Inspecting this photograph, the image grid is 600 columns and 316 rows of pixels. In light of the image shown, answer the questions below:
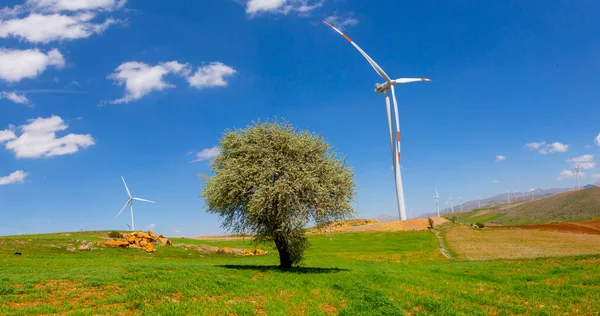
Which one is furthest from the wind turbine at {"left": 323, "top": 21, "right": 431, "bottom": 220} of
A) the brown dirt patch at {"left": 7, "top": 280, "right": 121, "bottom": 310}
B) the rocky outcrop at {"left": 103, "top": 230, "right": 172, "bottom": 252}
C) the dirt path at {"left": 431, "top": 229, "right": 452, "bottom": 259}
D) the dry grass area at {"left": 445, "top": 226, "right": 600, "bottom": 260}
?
the brown dirt patch at {"left": 7, "top": 280, "right": 121, "bottom": 310}

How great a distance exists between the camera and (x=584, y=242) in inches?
2422

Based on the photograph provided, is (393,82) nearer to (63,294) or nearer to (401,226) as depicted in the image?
(401,226)

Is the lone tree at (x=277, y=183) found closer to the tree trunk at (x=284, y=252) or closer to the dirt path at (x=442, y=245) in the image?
the tree trunk at (x=284, y=252)

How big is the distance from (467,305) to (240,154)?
19.5 meters

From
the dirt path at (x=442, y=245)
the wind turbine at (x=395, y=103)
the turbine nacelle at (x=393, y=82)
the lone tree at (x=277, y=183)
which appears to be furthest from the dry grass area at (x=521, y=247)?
the turbine nacelle at (x=393, y=82)

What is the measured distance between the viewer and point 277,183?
28.5 meters

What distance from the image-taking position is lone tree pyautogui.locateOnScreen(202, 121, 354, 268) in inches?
1132

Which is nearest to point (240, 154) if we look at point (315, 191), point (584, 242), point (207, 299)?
point (315, 191)

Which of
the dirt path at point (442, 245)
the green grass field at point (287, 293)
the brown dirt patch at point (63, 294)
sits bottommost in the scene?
the dirt path at point (442, 245)

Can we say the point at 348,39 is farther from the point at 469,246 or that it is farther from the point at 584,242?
the point at 584,242

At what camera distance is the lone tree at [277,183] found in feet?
94.3

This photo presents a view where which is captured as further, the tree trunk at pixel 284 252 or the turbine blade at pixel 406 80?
the turbine blade at pixel 406 80

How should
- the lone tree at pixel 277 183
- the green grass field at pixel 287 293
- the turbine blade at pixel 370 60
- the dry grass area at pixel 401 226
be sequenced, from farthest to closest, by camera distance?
1. the dry grass area at pixel 401 226
2. the turbine blade at pixel 370 60
3. the lone tree at pixel 277 183
4. the green grass field at pixel 287 293

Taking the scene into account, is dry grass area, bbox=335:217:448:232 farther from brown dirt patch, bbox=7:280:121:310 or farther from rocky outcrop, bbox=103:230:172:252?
brown dirt patch, bbox=7:280:121:310
